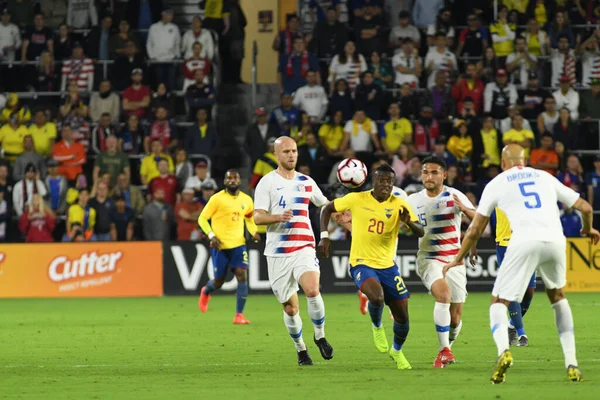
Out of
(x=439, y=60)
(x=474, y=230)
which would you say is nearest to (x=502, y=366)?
(x=474, y=230)

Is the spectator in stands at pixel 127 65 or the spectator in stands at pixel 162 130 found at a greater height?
the spectator in stands at pixel 127 65

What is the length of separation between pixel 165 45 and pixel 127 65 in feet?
3.53

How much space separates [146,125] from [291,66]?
3.72 m

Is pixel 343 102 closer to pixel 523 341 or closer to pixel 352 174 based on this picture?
pixel 523 341

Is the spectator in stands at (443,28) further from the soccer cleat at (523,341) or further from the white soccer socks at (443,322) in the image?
the white soccer socks at (443,322)

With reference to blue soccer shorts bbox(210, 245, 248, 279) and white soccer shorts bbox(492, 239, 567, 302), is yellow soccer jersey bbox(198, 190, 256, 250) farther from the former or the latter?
white soccer shorts bbox(492, 239, 567, 302)

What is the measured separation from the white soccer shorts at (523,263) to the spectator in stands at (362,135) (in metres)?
15.5

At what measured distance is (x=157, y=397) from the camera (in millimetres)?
9609

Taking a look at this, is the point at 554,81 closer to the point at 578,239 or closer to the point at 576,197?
the point at 578,239

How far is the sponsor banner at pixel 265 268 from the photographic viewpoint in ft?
80.9

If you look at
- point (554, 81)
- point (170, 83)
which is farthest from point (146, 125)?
point (554, 81)

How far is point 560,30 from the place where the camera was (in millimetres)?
27500

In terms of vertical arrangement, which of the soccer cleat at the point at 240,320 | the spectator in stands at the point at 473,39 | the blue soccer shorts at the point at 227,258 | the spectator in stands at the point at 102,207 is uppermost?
the spectator in stands at the point at 473,39

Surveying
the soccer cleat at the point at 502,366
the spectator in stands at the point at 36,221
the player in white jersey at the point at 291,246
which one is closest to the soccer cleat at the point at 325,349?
the player in white jersey at the point at 291,246
